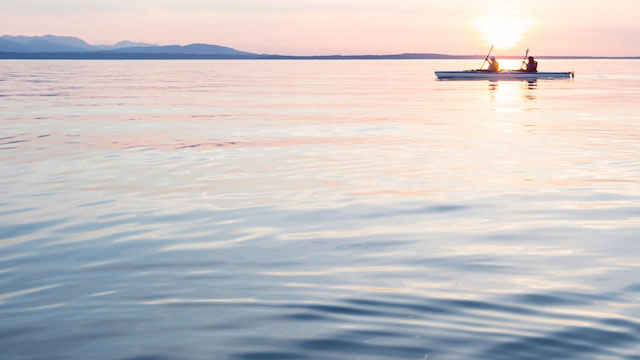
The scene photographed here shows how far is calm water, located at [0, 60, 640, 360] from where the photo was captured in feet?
20.3

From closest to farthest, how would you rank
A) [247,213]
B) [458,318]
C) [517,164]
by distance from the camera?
[458,318], [247,213], [517,164]

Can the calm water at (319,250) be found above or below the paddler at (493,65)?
below

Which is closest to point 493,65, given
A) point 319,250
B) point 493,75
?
point 493,75

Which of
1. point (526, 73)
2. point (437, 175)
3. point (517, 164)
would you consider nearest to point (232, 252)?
point (437, 175)

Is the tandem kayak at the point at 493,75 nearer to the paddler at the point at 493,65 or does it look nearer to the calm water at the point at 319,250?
the paddler at the point at 493,65

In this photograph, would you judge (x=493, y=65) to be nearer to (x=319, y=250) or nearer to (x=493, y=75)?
(x=493, y=75)

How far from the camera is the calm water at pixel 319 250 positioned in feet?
20.3

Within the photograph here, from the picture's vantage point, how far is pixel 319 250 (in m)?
9.49

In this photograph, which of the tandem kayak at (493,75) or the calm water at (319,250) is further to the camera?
the tandem kayak at (493,75)

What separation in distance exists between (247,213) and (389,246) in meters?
3.17

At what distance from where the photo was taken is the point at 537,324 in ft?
21.2

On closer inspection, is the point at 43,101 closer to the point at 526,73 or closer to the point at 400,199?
the point at 400,199

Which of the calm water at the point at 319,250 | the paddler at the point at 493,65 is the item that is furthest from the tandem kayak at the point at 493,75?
the calm water at the point at 319,250

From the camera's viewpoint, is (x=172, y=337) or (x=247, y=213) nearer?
(x=172, y=337)
